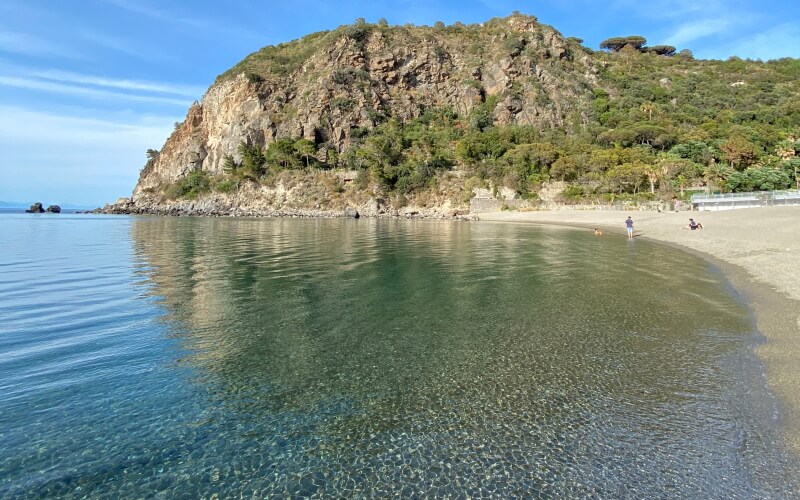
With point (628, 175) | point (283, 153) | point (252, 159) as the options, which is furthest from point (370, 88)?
point (628, 175)

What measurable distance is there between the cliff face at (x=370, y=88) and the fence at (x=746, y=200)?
211ft

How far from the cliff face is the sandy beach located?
7870 centimetres

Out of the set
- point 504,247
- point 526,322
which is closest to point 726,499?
point 526,322

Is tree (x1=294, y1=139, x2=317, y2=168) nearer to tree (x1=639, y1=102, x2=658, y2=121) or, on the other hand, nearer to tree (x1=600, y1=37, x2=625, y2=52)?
tree (x1=639, y1=102, x2=658, y2=121)

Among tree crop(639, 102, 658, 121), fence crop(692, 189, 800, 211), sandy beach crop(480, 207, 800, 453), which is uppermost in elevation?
tree crop(639, 102, 658, 121)

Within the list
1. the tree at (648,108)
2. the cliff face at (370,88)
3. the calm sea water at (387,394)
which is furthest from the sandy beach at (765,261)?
the cliff face at (370,88)

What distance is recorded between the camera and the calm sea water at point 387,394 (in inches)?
209

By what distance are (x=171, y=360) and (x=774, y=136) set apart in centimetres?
11581

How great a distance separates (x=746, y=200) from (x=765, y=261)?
123ft

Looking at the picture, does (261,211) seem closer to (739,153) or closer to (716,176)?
(716,176)

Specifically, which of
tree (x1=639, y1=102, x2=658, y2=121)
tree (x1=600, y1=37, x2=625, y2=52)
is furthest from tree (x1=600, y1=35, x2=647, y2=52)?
tree (x1=639, y1=102, x2=658, y2=121)

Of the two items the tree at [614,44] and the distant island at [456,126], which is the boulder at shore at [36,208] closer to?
the distant island at [456,126]

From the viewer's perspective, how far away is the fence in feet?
153

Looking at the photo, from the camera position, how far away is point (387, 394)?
752cm
